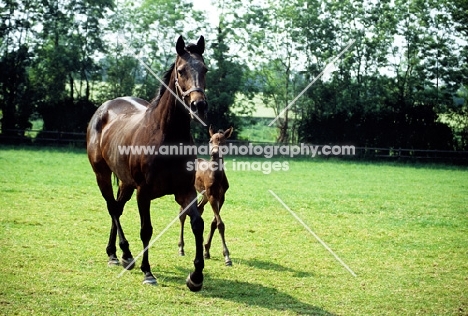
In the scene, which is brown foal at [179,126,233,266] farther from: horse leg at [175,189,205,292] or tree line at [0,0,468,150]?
tree line at [0,0,468,150]

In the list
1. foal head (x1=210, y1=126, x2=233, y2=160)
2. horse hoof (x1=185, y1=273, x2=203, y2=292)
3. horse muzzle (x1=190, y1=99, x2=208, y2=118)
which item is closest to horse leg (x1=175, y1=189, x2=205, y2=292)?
horse hoof (x1=185, y1=273, x2=203, y2=292)

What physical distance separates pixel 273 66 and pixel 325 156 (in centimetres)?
929

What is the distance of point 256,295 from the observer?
6.31m

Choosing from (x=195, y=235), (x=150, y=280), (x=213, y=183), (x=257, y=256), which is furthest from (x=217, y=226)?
(x=150, y=280)

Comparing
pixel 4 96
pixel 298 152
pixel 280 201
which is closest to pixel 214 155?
pixel 280 201

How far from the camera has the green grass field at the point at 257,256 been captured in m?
5.88

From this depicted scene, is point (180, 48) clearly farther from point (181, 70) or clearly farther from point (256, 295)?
point (256, 295)

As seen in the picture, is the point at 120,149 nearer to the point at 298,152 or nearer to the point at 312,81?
the point at 298,152

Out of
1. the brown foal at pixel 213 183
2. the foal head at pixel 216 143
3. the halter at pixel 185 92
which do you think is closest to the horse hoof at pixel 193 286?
the halter at pixel 185 92

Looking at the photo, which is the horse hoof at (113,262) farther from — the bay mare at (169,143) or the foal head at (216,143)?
the foal head at (216,143)

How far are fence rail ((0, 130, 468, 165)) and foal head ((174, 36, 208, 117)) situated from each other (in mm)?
24974

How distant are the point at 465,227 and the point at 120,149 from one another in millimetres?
7767

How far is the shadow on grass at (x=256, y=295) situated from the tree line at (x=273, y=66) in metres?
26.5

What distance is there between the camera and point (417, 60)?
36.5 m
